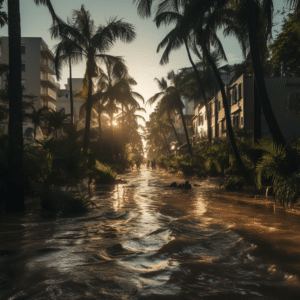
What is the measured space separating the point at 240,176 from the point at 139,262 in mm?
12349

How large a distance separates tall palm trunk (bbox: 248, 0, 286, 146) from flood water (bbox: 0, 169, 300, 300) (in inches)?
164

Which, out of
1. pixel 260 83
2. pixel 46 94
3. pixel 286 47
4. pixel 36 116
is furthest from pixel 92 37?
pixel 46 94

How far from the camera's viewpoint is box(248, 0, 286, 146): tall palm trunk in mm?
11930

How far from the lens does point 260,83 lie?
42.3ft

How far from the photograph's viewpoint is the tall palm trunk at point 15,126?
8.67 m

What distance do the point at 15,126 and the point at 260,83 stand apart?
352 inches

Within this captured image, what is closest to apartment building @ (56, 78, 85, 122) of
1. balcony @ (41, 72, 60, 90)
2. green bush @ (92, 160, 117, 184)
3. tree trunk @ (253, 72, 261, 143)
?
balcony @ (41, 72, 60, 90)

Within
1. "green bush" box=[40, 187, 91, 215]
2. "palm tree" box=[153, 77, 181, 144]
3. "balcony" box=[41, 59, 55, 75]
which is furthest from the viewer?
"balcony" box=[41, 59, 55, 75]

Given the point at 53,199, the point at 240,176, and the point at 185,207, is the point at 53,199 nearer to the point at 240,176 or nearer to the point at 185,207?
the point at 185,207

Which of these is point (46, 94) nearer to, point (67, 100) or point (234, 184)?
point (67, 100)

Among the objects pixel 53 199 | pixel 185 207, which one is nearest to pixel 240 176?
pixel 185 207

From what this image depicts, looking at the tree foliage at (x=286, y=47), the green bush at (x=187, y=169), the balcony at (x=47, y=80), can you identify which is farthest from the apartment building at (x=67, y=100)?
the tree foliage at (x=286, y=47)

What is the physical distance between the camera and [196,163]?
88.5 feet

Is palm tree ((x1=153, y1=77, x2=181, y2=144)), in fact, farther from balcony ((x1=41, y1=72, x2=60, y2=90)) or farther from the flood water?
the flood water
